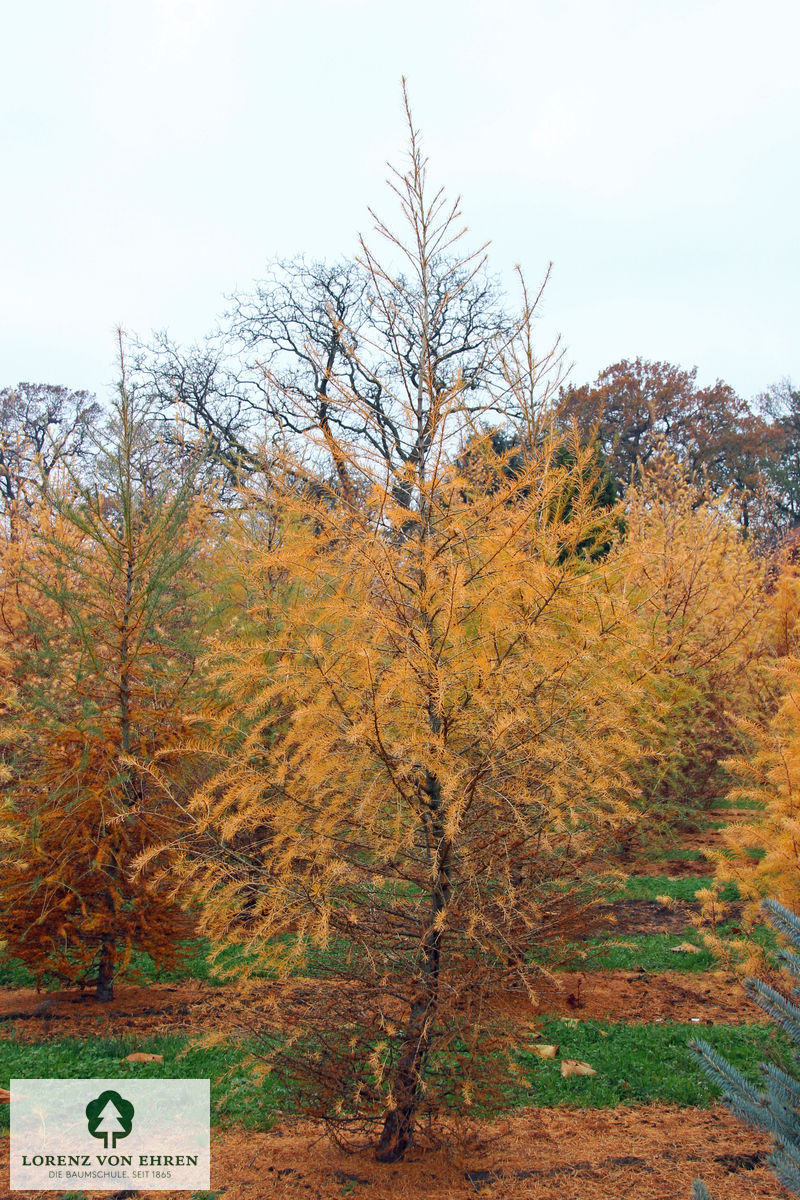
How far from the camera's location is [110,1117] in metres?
4.09

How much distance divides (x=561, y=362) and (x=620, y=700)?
11.1ft

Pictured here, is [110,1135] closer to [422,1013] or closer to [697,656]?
[422,1013]

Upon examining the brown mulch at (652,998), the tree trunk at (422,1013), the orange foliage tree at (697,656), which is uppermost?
the orange foliage tree at (697,656)

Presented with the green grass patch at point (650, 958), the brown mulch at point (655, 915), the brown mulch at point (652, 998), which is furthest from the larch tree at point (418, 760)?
the brown mulch at point (655, 915)

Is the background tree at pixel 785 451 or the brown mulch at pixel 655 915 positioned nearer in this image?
the brown mulch at pixel 655 915

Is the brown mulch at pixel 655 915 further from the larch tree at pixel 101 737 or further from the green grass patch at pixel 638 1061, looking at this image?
the larch tree at pixel 101 737

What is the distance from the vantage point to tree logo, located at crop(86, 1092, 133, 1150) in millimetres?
3988

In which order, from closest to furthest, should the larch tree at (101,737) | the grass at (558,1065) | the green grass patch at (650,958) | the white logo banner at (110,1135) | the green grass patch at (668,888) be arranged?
1. the white logo banner at (110,1135)
2. the grass at (558,1065)
3. the larch tree at (101,737)
4. the green grass patch at (650,958)
5. the green grass patch at (668,888)

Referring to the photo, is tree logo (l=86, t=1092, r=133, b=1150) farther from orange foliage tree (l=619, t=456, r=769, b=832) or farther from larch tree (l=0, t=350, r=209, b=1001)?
orange foliage tree (l=619, t=456, r=769, b=832)

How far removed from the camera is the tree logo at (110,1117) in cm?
399

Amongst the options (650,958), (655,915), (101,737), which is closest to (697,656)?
(655,915)

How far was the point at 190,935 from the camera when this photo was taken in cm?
631

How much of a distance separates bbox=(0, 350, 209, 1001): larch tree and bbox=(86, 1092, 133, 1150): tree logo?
1446mm

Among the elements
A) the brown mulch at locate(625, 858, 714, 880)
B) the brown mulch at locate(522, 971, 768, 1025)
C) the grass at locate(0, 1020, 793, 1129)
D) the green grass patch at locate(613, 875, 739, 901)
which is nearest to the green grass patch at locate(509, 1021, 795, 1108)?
the grass at locate(0, 1020, 793, 1129)
